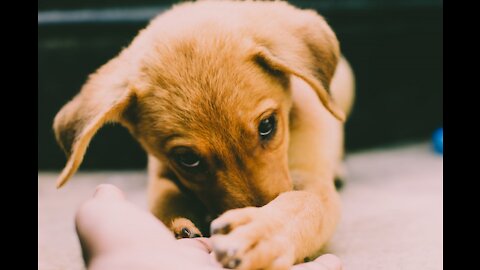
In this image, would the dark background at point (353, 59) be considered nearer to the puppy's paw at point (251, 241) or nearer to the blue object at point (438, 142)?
the blue object at point (438, 142)

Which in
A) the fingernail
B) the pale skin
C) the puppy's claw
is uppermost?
the puppy's claw

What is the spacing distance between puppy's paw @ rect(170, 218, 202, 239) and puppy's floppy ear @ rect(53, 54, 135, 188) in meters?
0.44

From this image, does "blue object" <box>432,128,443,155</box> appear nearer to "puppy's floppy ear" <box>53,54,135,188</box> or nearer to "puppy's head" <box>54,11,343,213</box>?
"puppy's head" <box>54,11,343,213</box>

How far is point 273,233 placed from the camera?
1.46 m

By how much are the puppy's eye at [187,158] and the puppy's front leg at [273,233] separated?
0.37 metres

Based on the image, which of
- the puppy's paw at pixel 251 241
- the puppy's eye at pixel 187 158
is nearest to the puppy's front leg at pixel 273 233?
the puppy's paw at pixel 251 241

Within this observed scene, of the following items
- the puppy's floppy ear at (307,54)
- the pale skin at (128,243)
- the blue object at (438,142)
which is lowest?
the blue object at (438,142)

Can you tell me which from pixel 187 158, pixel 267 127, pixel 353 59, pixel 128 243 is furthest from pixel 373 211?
pixel 353 59

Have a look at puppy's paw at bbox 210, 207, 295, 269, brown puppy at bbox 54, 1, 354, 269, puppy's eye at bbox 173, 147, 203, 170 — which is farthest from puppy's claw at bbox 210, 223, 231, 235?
puppy's eye at bbox 173, 147, 203, 170

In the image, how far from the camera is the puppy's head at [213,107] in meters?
1.86

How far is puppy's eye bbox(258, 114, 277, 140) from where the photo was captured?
6.42 ft

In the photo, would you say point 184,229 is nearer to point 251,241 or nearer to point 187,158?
point 187,158

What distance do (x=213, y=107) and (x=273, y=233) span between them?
0.58m

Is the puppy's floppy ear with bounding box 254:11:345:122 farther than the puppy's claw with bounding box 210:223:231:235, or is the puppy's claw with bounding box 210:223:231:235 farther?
the puppy's floppy ear with bounding box 254:11:345:122
